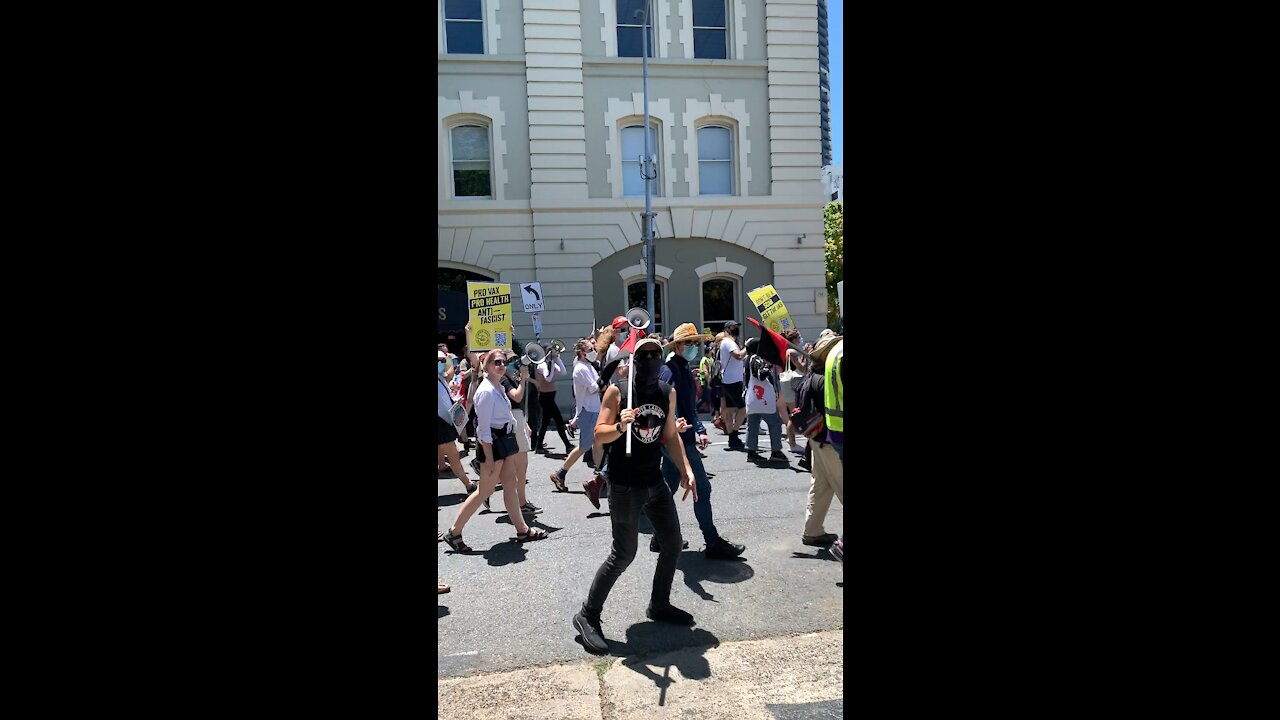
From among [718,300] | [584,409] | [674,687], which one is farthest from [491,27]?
[674,687]

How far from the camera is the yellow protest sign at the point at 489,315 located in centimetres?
1168

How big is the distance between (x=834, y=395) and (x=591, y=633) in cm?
248

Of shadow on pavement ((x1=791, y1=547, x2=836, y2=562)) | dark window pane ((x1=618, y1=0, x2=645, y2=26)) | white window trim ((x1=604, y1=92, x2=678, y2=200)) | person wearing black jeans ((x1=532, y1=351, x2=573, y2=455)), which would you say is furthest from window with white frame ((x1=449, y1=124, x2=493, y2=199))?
shadow on pavement ((x1=791, y1=547, x2=836, y2=562))

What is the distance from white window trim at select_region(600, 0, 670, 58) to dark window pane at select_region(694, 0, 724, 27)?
94 cm

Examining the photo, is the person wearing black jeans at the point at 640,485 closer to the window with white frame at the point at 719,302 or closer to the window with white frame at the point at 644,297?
the window with white frame at the point at 644,297

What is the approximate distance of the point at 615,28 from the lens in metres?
19.4

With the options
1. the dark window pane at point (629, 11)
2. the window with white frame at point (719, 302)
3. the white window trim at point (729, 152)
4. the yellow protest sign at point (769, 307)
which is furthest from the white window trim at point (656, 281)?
the yellow protest sign at point (769, 307)

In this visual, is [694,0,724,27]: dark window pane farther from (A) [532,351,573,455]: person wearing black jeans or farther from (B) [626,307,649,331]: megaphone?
(B) [626,307,649,331]: megaphone

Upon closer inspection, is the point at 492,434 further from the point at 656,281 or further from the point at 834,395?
the point at 656,281

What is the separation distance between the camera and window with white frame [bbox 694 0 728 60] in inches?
786
